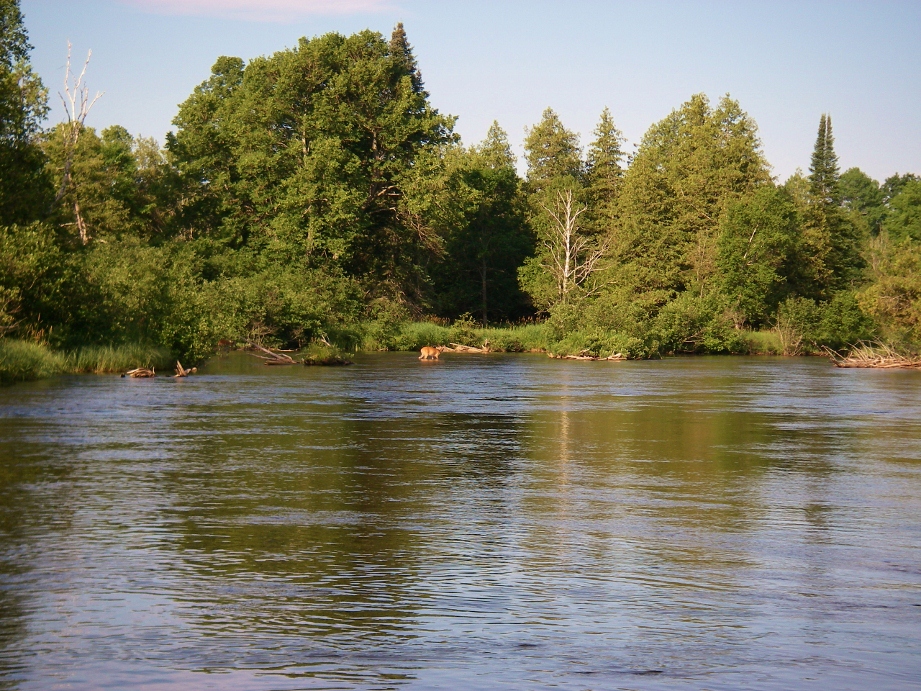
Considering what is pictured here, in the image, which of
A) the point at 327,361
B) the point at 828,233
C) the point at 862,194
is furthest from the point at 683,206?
the point at 862,194

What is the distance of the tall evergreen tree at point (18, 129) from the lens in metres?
41.9

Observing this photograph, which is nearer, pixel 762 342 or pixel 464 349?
pixel 464 349

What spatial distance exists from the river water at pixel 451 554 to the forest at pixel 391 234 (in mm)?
20028

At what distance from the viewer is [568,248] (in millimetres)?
85500

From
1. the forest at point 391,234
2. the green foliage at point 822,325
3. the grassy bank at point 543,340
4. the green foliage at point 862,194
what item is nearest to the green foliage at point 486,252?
the forest at point 391,234

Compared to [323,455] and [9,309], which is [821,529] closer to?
[323,455]


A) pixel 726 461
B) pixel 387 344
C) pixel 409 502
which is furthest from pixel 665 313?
pixel 409 502

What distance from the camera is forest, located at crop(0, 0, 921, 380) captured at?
42.2 meters

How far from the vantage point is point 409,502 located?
13.6m

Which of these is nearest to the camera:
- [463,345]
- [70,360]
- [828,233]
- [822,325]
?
[70,360]

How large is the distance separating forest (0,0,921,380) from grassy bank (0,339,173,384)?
0.47 feet

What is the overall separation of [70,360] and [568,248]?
53329 mm

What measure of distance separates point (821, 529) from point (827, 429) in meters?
12.7

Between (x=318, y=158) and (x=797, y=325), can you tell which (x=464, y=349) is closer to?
(x=318, y=158)
